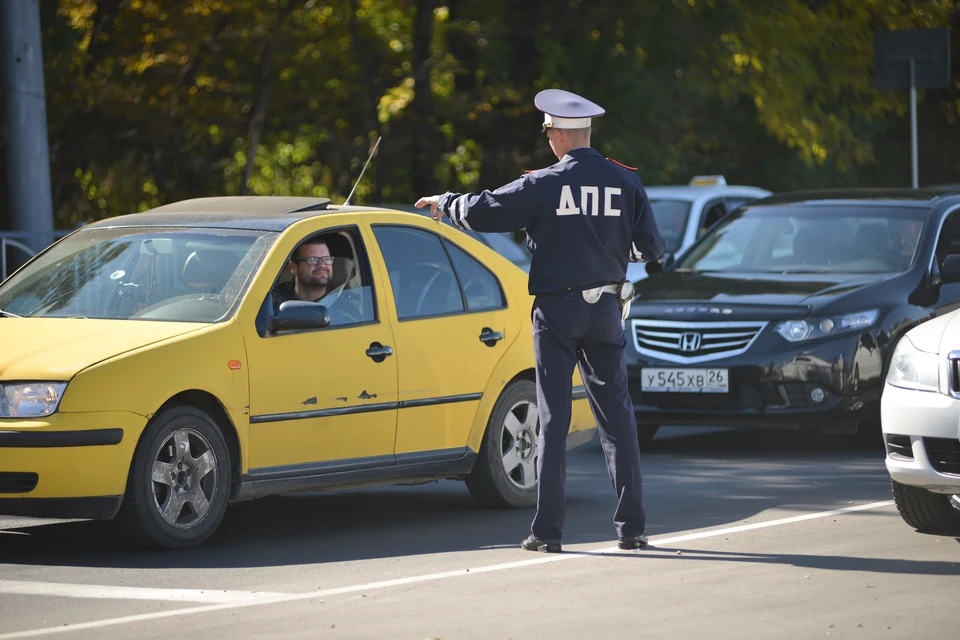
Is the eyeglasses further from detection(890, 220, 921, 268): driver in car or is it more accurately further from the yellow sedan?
detection(890, 220, 921, 268): driver in car

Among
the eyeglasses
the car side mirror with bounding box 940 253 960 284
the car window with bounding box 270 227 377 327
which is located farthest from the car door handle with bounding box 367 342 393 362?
the car side mirror with bounding box 940 253 960 284

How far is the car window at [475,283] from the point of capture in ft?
28.5

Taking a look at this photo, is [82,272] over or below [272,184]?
over

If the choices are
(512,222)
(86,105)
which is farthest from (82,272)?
(86,105)

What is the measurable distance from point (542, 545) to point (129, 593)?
5.75 feet

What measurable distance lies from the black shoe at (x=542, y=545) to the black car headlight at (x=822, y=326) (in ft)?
12.1

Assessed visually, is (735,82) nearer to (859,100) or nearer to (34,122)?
(859,100)

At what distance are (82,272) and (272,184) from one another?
18.5m

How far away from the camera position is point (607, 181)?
7172 millimetres

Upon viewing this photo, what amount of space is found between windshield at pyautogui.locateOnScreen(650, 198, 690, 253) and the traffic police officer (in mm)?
9424

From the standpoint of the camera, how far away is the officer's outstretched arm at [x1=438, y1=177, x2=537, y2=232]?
7109 mm

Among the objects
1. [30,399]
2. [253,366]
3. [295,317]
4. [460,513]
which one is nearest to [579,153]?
[295,317]

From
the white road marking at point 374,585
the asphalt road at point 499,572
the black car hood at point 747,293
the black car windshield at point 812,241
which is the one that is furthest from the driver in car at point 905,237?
the white road marking at point 374,585

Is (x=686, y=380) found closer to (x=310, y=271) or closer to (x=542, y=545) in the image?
(x=310, y=271)
